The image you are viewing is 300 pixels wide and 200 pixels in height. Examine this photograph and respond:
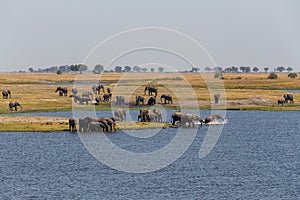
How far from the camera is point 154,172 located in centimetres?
4650

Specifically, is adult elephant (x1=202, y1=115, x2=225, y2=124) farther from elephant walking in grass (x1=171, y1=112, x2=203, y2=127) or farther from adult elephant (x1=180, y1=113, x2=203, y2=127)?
elephant walking in grass (x1=171, y1=112, x2=203, y2=127)

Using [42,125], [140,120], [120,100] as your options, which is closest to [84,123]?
[42,125]

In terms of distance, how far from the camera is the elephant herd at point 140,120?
216 feet

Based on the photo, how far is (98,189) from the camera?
4050cm

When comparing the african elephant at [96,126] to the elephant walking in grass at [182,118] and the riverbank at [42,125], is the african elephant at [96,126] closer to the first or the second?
the riverbank at [42,125]

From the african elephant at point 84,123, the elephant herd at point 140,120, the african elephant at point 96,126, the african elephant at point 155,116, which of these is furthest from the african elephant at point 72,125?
the african elephant at point 155,116

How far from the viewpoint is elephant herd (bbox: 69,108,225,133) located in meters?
65.7

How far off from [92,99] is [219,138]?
3651 centimetres

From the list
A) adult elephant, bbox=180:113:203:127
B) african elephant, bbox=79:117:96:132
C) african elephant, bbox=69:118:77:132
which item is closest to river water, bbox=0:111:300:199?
african elephant, bbox=69:118:77:132

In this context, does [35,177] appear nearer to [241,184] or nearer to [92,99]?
[241,184]

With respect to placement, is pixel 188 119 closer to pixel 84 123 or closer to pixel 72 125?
pixel 84 123

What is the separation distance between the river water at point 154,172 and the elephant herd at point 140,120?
4.80 ft

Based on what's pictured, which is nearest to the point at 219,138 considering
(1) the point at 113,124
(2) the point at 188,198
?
(1) the point at 113,124

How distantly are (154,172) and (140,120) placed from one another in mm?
29520
